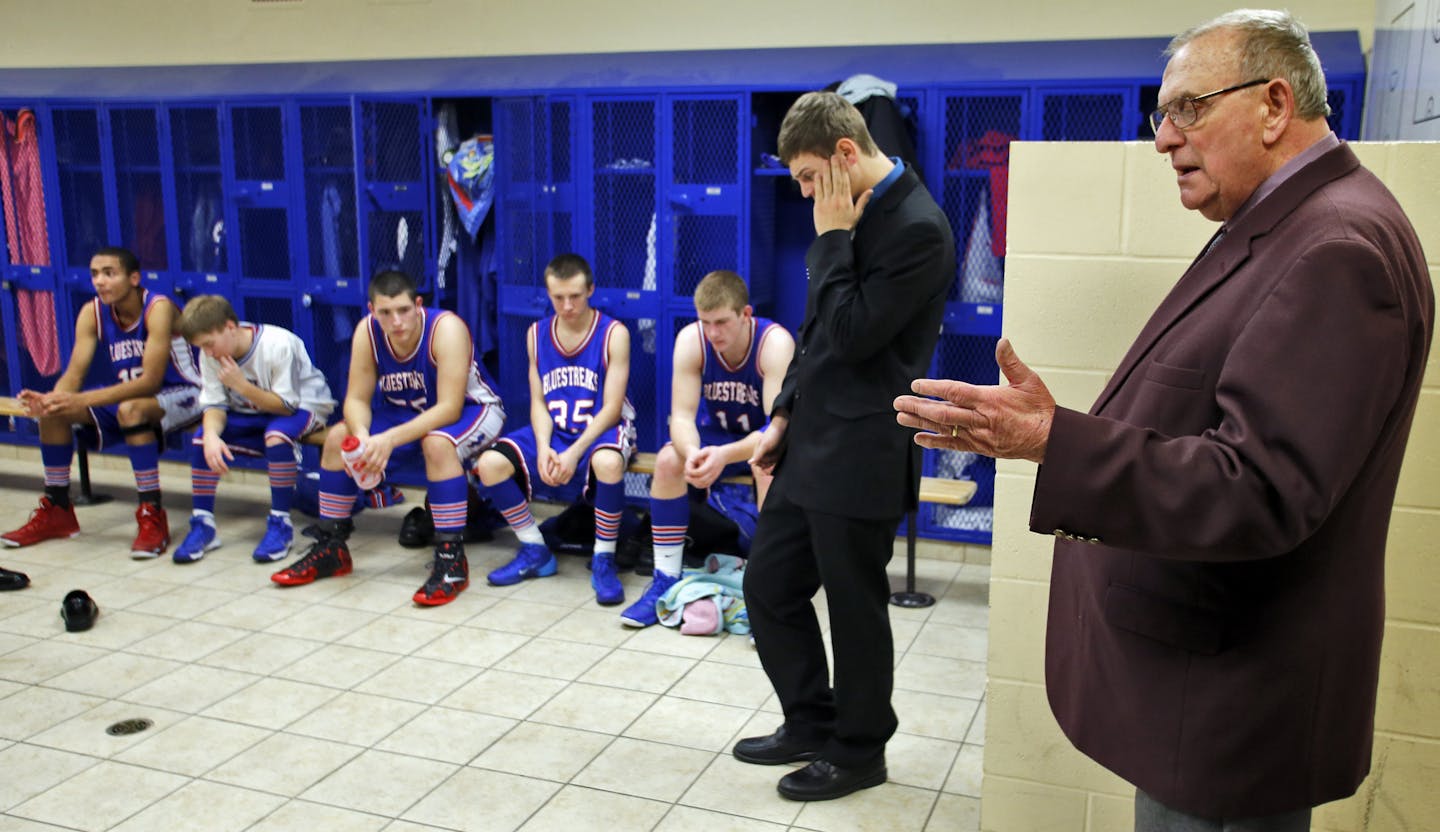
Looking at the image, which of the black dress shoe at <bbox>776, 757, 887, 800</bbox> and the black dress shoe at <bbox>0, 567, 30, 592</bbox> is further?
the black dress shoe at <bbox>0, 567, 30, 592</bbox>

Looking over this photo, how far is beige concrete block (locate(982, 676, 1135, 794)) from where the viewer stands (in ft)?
7.22

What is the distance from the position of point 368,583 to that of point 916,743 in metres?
2.17

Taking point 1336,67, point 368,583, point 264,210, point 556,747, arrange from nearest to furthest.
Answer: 1. point 556,747
2. point 1336,67
3. point 368,583
4. point 264,210

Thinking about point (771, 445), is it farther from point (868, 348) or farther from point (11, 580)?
point (11, 580)

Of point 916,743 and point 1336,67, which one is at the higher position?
point 1336,67

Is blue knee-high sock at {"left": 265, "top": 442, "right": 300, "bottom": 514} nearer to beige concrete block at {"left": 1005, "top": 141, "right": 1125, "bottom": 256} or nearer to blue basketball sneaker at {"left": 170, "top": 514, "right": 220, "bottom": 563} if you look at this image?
blue basketball sneaker at {"left": 170, "top": 514, "right": 220, "bottom": 563}

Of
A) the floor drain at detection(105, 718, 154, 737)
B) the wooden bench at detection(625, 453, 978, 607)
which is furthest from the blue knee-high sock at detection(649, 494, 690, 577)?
the floor drain at detection(105, 718, 154, 737)

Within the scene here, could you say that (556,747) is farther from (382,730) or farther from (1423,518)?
(1423,518)

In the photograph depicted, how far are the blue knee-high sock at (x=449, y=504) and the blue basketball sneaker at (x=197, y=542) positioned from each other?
99cm

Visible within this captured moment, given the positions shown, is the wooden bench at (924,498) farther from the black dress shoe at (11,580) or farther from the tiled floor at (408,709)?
the black dress shoe at (11,580)

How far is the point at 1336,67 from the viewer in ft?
12.8

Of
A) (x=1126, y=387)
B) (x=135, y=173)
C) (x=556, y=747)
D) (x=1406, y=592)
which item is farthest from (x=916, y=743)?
(x=135, y=173)

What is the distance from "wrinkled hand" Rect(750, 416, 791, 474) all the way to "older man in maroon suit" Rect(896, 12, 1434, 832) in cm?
129

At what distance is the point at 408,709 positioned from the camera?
124 inches
